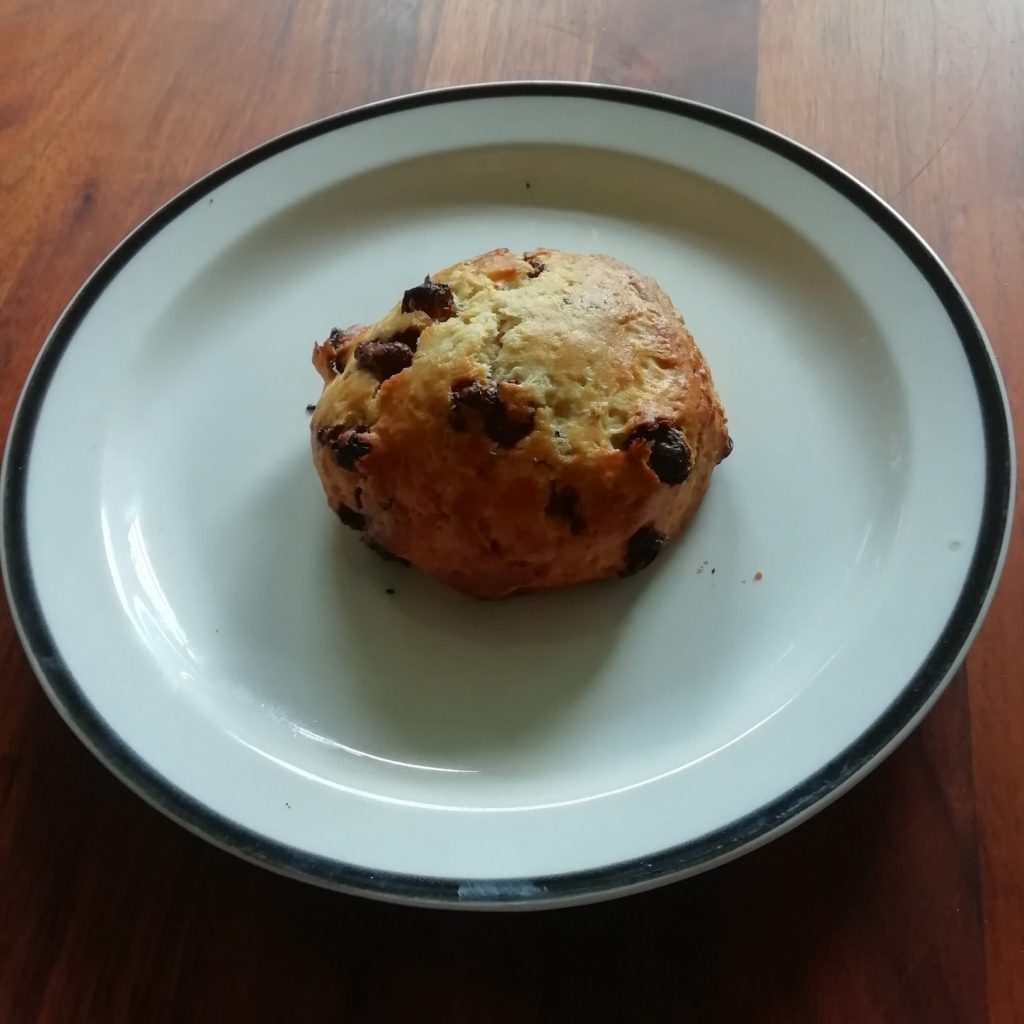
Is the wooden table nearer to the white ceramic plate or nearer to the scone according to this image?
the white ceramic plate

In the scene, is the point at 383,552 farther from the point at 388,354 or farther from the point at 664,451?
the point at 664,451

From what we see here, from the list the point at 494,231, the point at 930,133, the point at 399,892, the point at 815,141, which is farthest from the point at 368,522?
the point at 930,133

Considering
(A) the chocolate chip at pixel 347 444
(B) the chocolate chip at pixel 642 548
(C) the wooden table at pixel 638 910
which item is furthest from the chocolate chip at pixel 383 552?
(C) the wooden table at pixel 638 910

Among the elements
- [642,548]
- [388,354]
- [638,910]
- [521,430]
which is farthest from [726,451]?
[638,910]

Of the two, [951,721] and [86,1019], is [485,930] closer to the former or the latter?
[86,1019]

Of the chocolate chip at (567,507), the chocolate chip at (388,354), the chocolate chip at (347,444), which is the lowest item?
the chocolate chip at (347,444)

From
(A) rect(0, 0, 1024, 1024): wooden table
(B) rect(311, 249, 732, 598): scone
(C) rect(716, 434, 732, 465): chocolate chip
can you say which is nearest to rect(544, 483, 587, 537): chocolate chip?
(B) rect(311, 249, 732, 598): scone

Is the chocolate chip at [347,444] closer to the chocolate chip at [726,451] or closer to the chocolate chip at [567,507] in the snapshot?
the chocolate chip at [567,507]
